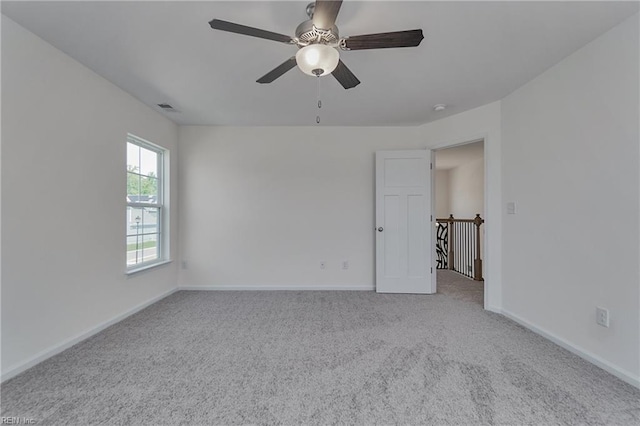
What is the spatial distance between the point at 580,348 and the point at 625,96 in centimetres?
189

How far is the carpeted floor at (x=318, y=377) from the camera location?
1608 mm

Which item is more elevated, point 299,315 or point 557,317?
point 557,317

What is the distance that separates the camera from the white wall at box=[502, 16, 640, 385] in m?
1.94

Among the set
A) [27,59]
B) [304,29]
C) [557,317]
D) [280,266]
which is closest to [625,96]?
[557,317]

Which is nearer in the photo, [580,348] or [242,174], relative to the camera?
[580,348]

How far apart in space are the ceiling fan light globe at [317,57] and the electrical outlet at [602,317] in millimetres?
2581

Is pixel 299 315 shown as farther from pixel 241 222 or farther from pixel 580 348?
pixel 580 348

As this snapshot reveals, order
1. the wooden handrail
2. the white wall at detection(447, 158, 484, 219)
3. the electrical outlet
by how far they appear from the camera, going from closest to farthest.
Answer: the electrical outlet → the wooden handrail → the white wall at detection(447, 158, 484, 219)

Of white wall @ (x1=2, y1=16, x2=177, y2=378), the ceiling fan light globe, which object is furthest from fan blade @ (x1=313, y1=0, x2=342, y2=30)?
white wall @ (x1=2, y1=16, x2=177, y2=378)

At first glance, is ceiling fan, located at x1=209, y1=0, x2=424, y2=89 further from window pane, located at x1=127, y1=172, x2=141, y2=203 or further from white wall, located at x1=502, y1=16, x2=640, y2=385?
window pane, located at x1=127, y1=172, x2=141, y2=203

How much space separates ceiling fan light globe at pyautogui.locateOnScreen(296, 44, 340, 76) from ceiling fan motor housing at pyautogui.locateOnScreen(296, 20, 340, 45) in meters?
0.06

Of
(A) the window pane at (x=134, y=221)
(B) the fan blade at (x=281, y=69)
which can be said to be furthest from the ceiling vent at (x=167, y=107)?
(B) the fan blade at (x=281, y=69)

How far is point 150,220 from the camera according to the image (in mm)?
3746

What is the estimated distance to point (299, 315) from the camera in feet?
10.3
